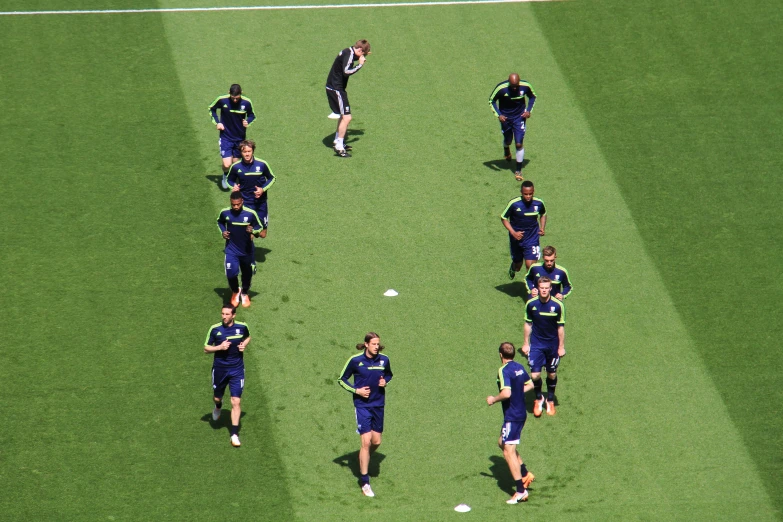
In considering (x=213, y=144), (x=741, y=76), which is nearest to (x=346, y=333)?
(x=213, y=144)

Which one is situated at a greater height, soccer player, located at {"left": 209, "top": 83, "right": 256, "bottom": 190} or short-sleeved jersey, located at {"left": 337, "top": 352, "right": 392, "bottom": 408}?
soccer player, located at {"left": 209, "top": 83, "right": 256, "bottom": 190}

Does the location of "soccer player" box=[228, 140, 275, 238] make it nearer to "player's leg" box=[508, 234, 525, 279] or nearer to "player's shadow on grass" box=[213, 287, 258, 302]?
"player's shadow on grass" box=[213, 287, 258, 302]

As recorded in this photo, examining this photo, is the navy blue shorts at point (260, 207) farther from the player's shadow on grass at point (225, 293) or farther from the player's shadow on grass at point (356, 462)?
the player's shadow on grass at point (356, 462)

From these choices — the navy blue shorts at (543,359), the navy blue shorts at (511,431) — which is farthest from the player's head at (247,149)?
the navy blue shorts at (511,431)

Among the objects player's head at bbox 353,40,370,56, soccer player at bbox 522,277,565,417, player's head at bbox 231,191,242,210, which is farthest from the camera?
player's head at bbox 353,40,370,56

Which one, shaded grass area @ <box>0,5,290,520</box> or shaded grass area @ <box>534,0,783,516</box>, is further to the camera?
shaded grass area @ <box>534,0,783,516</box>

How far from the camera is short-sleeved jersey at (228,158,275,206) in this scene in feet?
68.4

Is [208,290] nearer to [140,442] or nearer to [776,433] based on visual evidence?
[140,442]

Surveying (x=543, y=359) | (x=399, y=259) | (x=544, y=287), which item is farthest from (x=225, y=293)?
(x=544, y=287)

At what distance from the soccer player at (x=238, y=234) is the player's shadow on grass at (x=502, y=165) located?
6057 mm

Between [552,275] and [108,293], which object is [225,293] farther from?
[552,275]

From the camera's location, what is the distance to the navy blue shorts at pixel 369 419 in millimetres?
16750

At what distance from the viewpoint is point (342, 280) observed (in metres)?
21.3

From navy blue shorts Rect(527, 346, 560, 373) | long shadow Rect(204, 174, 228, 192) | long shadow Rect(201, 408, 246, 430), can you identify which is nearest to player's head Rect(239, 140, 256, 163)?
long shadow Rect(204, 174, 228, 192)
